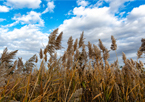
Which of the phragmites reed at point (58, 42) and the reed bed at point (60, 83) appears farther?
the phragmites reed at point (58, 42)

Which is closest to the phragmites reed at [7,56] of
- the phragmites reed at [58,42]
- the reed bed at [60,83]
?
the reed bed at [60,83]

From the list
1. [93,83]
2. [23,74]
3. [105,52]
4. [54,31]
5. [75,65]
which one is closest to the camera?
[54,31]

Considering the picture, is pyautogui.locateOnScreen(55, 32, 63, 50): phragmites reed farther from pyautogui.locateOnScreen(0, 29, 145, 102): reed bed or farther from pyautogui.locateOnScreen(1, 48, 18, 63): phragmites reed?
pyautogui.locateOnScreen(1, 48, 18, 63): phragmites reed

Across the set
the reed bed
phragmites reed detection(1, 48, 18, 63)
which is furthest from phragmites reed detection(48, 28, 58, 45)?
phragmites reed detection(1, 48, 18, 63)

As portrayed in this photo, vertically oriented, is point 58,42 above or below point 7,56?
above

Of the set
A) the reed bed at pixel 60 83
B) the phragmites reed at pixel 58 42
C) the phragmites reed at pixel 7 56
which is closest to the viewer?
the reed bed at pixel 60 83

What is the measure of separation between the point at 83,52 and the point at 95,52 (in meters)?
1.81

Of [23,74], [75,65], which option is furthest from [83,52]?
[23,74]

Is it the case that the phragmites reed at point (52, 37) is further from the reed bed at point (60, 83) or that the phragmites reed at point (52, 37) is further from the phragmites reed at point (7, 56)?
the phragmites reed at point (7, 56)

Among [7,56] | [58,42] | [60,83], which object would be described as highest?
[58,42]

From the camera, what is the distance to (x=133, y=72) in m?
2.60

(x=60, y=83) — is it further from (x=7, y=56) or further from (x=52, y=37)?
(x=7, y=56)

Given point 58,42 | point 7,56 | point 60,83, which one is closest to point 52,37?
point 58,42

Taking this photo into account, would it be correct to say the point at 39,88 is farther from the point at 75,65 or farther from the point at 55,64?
the point at 75,65
